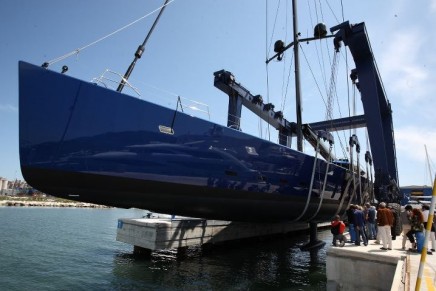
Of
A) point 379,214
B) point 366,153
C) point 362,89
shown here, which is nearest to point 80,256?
point 379,214

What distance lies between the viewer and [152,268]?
12.3m

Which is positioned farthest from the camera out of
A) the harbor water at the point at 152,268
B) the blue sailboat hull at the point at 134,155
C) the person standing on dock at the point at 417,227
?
the harbor water at the point at 152,268

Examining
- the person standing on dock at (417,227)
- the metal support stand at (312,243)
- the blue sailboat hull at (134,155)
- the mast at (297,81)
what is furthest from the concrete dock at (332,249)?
the mast at (297,81)

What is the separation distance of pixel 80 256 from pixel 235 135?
31.6 ft

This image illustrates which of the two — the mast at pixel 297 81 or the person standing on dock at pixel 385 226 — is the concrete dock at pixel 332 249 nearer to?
the person standing on dock at pixel 385 226

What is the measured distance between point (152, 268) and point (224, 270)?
2884mm

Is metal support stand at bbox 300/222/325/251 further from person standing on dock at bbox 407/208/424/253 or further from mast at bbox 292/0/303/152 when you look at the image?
person standing on dock at bbox 407/208/424/253

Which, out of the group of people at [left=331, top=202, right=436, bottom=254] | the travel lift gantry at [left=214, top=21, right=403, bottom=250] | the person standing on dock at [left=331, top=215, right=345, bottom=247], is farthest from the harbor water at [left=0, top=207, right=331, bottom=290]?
the travel lift gantry at [left=214, top=21, right=403, bottom=250]

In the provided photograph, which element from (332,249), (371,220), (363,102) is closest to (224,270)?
Answer: (371,220)

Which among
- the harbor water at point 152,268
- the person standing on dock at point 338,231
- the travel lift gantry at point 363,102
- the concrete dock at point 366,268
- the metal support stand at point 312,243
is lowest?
the harbor water at point 152,268

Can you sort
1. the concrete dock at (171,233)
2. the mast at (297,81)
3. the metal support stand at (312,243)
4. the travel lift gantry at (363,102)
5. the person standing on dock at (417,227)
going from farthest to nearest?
the metal support stand at (312,243) → the mast at (297,81) → the travel lift gantry at (363,102) → the concrete dock at (171,233) → the person standing on dock at (417,227)

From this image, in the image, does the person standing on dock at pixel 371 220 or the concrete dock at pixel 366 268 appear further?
the person standing on dock at pixel 371 220

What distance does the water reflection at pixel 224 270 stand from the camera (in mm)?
10266

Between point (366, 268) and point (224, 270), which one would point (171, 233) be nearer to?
point (224, 270)
